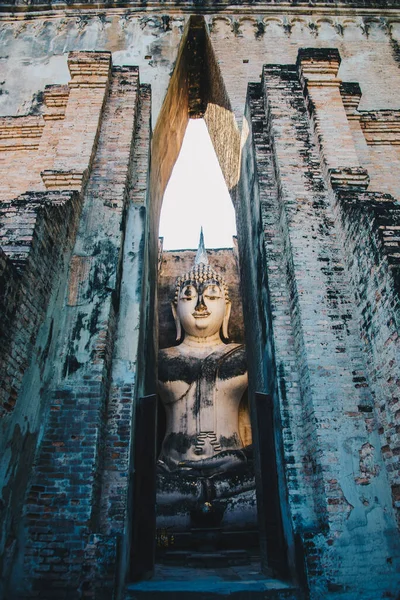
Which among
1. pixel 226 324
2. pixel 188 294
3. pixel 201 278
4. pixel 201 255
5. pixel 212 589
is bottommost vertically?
pixel 212 589

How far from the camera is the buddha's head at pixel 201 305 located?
9492 millimetres

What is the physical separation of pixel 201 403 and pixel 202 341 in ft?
5.06

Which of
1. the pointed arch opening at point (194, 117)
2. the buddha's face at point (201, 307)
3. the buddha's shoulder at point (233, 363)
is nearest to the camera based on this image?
the pointed arch opening at point (194, 117)

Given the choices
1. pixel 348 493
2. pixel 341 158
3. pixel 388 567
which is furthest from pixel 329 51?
pixel 388 567

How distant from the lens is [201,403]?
27.9ft

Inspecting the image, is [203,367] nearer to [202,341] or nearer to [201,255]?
[202,341]

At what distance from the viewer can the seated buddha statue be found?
6879 mm

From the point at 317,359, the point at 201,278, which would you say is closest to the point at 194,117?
the point at 201,278

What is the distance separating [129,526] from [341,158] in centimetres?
498

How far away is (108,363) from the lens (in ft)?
15.9

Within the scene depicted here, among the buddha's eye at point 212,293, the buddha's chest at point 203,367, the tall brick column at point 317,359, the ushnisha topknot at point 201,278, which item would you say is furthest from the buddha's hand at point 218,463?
the ushnisha topknot at point 201,278

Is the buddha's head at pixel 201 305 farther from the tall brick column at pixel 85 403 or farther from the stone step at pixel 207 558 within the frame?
the stone step at pixel 207 558

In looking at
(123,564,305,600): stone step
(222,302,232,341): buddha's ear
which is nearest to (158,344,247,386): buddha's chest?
(222,302,232,341): buddha's ear

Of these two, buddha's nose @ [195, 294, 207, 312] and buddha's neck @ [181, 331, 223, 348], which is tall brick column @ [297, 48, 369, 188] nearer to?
buddha's nose @ [195, 294, 207, 312]
